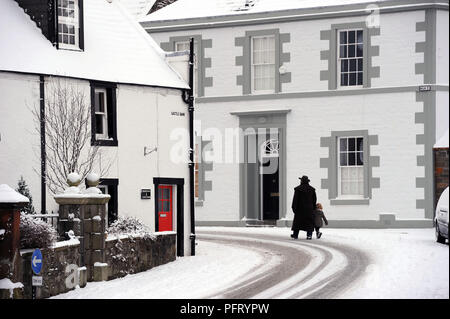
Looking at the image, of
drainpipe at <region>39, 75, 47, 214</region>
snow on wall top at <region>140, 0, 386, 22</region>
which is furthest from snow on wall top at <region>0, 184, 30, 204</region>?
snow on wall top at <region>140, 0, 386, 22</region>

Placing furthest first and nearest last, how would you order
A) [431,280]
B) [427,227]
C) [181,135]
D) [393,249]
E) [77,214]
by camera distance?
1. [427,227]
2. [181,135]
3. [393,249]
4. [77,214]
5. [431,280]

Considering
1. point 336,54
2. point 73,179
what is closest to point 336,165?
point 336,54

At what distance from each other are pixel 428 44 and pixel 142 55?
33.9 feet

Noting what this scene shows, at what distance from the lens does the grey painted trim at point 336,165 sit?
27.2 meters

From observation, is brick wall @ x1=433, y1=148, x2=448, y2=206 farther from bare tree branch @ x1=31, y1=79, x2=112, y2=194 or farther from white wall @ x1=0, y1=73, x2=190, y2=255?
bare tree branch @ x1=31, y1=79, x2=112, y2=194

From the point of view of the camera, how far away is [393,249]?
18938mm

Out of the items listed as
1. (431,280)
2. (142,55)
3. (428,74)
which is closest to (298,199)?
(142,55)

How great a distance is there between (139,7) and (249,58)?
16.8 feet

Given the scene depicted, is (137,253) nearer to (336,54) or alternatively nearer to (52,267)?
(52,267)

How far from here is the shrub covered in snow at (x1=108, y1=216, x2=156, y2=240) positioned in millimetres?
17141

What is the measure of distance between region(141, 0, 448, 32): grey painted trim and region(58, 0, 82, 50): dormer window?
10209 millimetres

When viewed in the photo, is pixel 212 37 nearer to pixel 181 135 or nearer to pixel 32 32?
pixel 181 135

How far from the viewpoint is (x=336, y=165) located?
27812 mm

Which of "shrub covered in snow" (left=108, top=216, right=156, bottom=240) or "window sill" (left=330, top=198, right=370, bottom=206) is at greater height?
"shrub covered in snow" (left=108, top=216, right=156, bottom=240)
